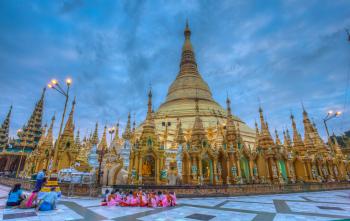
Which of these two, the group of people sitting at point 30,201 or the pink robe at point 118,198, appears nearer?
the group of people sitting at point 30,201

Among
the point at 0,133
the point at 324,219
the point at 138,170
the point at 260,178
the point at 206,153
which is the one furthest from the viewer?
the point at 0,133

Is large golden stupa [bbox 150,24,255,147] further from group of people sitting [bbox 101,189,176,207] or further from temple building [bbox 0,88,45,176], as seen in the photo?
temple building [bbox 0,88,45,176]

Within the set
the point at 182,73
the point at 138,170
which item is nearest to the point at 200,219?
the point at 138,170

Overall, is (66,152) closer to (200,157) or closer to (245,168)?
(200,157)

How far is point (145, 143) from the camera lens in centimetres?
2192

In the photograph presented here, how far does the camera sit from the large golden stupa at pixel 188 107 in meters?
38.4

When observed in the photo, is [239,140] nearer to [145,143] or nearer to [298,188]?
[298,188]

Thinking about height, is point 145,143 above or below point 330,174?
above

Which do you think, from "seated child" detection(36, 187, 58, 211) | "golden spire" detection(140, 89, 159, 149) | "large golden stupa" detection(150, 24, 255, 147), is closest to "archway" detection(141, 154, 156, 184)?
"golden spire" detection(140, 89, 159, 149)

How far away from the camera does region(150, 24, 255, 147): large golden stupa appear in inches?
1512

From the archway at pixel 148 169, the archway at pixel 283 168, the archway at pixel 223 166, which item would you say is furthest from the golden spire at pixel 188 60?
the archway at pixel 148 169

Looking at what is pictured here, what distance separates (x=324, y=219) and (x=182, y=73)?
47.8 metres

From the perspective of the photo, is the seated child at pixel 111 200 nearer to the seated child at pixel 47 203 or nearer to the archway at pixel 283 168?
the seated child at pixel 47 203

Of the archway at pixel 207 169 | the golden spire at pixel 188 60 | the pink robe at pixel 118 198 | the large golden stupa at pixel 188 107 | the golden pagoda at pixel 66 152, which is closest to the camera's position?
the pink robe at pixel 118 198
